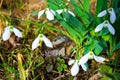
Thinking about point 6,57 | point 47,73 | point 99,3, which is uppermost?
point 99,3

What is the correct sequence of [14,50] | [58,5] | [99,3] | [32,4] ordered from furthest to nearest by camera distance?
[32,4] → [14,50] → [58,5] → [99,3]

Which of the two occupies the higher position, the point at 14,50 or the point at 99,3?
the point at 99,3

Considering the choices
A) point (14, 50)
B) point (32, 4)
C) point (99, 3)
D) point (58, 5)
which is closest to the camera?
point (99, 3)

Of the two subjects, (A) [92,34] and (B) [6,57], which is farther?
(B) [6,57]

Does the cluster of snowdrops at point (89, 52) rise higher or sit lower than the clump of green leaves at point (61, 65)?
higher

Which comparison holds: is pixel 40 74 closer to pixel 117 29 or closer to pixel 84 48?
pixel 84 48

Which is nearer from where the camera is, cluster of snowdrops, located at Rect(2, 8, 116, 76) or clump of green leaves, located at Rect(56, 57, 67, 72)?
cluster of snowdrops, located at Rect(2, 8, 116, 76)

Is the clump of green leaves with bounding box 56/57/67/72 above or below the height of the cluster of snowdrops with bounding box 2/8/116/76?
below

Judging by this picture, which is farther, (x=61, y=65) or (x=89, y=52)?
(x=61, y=65)

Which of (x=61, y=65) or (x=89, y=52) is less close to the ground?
(x=89, y=52)

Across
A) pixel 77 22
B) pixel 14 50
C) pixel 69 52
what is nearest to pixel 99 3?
pixel 77 22

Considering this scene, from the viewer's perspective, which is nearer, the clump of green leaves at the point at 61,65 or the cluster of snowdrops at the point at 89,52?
the cluster of snowdrops at the point at 89,52
